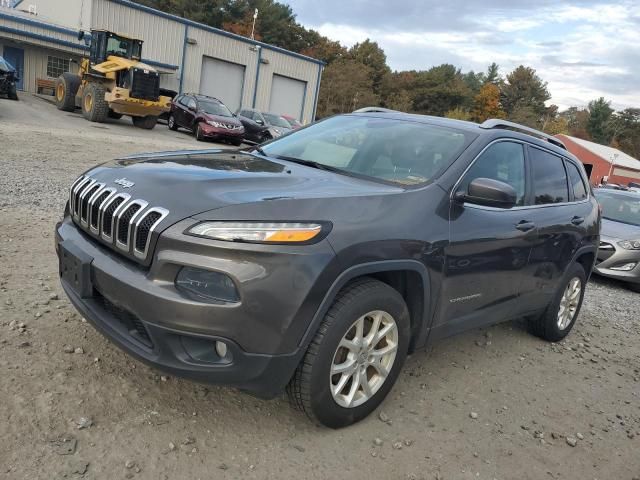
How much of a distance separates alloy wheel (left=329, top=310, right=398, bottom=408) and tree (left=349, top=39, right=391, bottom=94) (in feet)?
234

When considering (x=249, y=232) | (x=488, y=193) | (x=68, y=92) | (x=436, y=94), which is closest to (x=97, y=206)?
(x=249, y=232)

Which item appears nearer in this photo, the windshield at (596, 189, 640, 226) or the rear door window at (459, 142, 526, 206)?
the rear door window at (459, 142, 526, 206)

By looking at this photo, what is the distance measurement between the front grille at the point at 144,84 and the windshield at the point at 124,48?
1.64m

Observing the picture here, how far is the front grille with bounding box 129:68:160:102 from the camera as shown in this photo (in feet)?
57.9

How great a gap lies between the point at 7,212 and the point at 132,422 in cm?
425

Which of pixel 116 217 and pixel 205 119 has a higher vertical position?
pixel 116 217

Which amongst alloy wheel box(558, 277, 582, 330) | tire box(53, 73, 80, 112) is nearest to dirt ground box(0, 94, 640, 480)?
alloy wheel box(558, 277, 582, 330)

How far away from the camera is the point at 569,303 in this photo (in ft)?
16.3

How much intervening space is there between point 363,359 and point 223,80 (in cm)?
3148

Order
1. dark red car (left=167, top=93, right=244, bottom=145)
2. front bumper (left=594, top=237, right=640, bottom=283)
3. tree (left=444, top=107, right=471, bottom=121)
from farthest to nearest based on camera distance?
1. tree (left=444, top=107, right=471, bottom=121)
2. dark red car (left=167, top=93, right=244, bottom=145)
3. front bumper (left=594, top=237, right=640, bottom=283)

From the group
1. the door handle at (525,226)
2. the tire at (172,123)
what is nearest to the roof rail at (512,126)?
the door handle at (525,226)

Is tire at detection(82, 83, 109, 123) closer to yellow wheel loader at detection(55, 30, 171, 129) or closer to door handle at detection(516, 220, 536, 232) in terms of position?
yellow wheel loader at detection(55, 30, 171, 129)

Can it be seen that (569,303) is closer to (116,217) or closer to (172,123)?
(116,217)

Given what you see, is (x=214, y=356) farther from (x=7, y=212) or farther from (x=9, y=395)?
(x=7, y=212)
